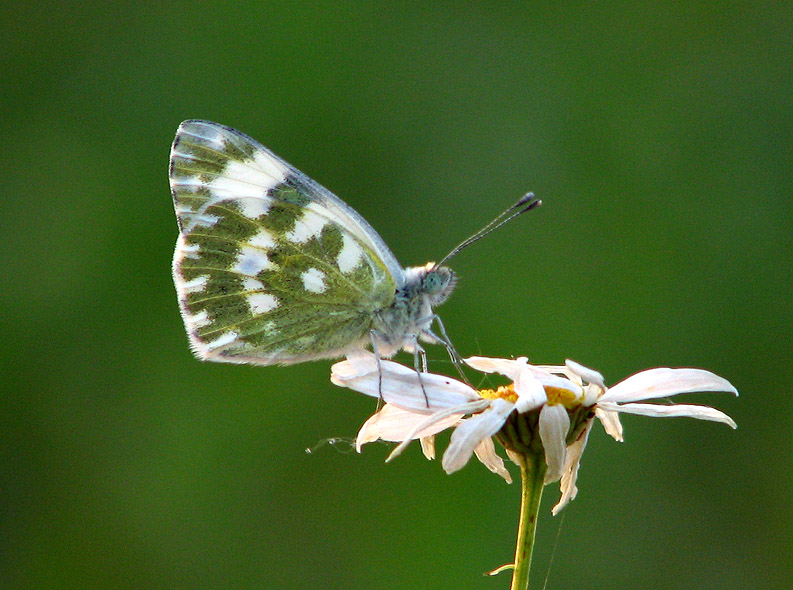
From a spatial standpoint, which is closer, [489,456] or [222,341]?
[489,456]

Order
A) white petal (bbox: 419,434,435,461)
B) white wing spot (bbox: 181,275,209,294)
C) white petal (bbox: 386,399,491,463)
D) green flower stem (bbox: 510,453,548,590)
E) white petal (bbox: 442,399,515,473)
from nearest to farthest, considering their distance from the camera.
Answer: green flower stem (bbox: 510,453,548,590) → white petal (bbox: 442,399,515,473) → white petal (bbox: 386,399,491,463) → white petal (bbox: 419,434,435,461) → white wing spot (bbox: 181,275,209,294)

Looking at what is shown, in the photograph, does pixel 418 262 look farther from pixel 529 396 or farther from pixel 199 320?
A: pixel 529 396

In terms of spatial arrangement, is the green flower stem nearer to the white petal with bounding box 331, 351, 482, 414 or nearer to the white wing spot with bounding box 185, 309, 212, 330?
the white petal with bounding box 331, 351, 482, 414

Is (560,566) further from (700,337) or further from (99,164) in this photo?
(99,164)

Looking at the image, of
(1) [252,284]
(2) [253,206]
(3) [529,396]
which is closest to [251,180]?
(2) [253,206]

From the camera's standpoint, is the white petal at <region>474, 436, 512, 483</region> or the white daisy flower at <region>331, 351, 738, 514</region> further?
the white petal at <region>474, 436, 512, 483</region>

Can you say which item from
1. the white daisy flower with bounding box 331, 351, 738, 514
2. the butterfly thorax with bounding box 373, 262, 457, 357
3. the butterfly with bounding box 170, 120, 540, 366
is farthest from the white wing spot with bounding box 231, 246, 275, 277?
the white daisy flower with bounding box 331, 351, 738, 514

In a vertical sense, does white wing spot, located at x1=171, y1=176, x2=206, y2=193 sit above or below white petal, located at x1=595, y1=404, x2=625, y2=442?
above

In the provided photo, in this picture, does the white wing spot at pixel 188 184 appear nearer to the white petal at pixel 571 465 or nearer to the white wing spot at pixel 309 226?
the white wing spot at pixel 309 226
